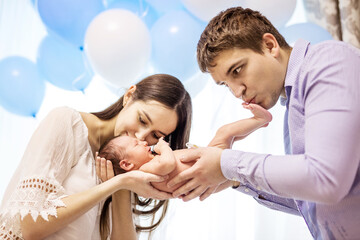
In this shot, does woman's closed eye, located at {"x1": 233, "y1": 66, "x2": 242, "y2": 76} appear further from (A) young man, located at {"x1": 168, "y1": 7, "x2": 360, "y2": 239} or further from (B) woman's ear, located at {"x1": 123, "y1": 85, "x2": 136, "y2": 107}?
(B) woman's ear, located at {"x1": 123, "y1": 85, "x2": 136, "y2": 107}

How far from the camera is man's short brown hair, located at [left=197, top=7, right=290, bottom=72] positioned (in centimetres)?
157

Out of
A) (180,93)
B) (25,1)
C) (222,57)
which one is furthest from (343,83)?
(25,1)

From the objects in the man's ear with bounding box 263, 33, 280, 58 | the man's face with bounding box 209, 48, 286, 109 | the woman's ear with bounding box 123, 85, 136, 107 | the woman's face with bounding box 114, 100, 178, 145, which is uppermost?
the man's ear with bounding box 263, 33, 280, 58

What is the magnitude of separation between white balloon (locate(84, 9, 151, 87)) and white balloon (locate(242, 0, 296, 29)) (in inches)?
27.0

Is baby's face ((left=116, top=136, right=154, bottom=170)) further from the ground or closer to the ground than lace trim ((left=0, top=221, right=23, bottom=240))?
further from the ground

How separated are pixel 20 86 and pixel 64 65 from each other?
0.32 meters

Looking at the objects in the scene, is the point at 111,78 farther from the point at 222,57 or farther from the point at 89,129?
the point at 222,57

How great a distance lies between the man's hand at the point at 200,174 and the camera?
1477 mm

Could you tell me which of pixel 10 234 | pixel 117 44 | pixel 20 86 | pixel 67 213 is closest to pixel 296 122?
pixel 67 213

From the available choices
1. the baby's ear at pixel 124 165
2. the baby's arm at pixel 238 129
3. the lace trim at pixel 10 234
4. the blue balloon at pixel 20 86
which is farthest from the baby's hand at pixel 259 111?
the blue balloon at pixel 20 86

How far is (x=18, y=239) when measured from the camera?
1.50 metres

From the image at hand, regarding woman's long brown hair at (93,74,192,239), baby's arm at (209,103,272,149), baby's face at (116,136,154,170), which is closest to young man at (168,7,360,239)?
baby's arm at (209,103,272,149)

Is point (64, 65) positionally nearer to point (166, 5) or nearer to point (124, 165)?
point (166, 5)

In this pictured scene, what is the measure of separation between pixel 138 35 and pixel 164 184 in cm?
90
